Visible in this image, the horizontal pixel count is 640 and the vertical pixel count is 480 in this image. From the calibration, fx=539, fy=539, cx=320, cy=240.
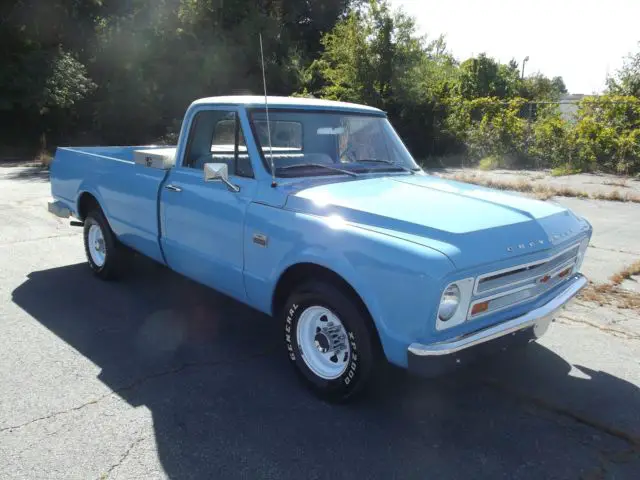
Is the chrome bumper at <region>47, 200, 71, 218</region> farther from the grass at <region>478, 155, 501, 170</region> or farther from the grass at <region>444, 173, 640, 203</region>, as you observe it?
the grass at <region>478, 155, 501, 170</region>

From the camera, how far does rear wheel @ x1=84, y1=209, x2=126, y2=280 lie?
555 centimetres

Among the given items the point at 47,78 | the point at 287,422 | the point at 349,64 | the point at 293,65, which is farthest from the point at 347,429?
the point at 293,65

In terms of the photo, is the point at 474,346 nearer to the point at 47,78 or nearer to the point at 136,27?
the point at 47,78

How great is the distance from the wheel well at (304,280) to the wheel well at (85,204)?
120 inches

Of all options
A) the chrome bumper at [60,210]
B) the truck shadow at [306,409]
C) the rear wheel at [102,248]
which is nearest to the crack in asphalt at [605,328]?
the truck shadow at [306,409]

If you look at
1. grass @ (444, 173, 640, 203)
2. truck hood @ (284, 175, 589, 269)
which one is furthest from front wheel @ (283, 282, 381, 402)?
grass @ (444, 173, 640, 203)

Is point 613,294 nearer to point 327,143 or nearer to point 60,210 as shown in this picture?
point 327,143

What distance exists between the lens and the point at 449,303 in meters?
2.84

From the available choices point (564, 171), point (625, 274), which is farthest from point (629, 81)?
point (625, 274)

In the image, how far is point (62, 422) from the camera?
318 centimetres

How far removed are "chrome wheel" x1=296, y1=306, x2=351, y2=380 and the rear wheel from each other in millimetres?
2842

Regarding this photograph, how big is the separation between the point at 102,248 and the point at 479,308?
430cm

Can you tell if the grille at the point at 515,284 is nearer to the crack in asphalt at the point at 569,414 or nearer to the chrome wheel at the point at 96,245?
the crack in asphalt at the point at 569,414

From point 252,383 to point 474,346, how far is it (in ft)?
5.17
